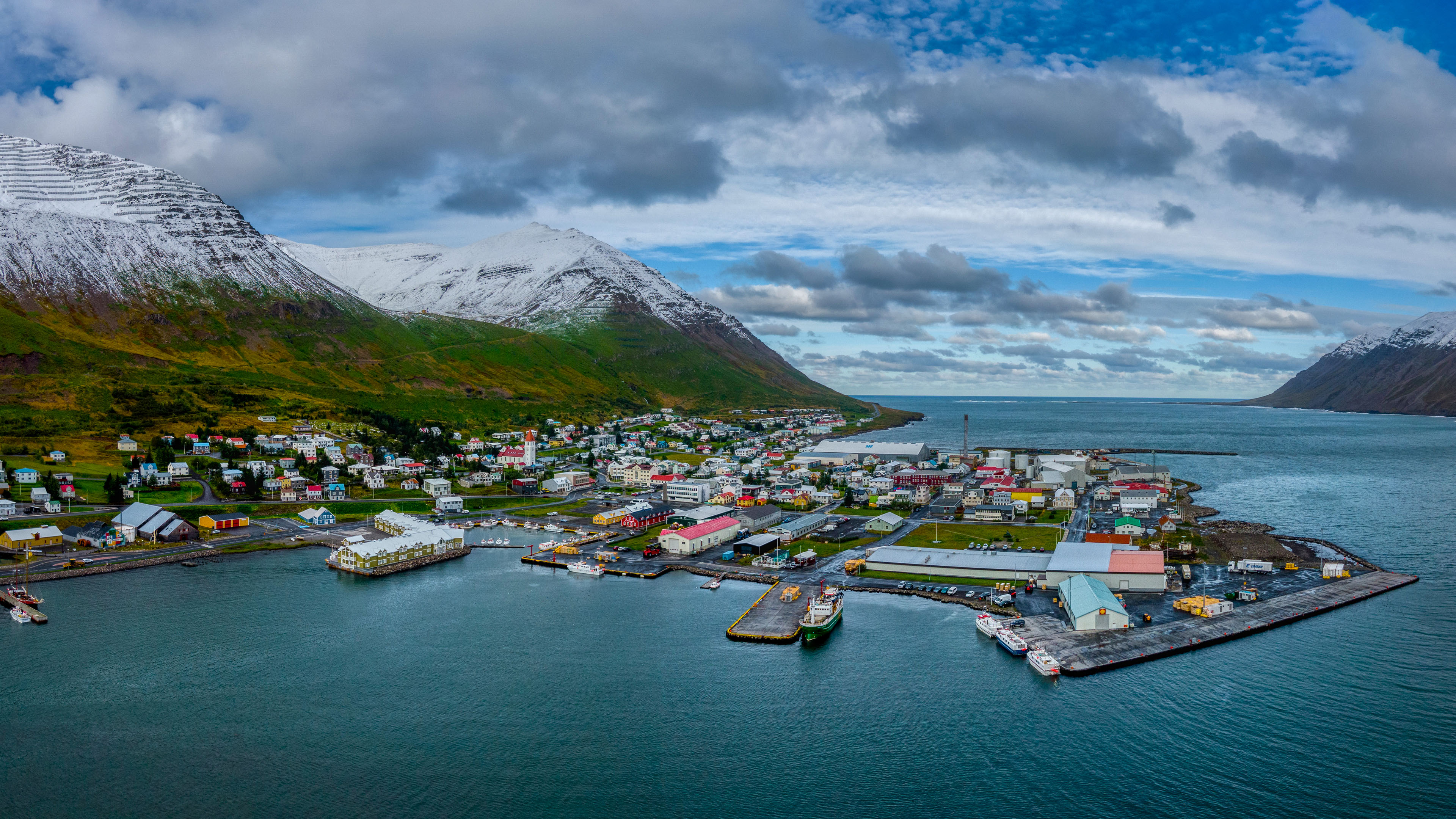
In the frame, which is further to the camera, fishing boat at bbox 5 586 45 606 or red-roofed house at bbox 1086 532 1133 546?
red-roofed house at bbox 1086 532 1133 546

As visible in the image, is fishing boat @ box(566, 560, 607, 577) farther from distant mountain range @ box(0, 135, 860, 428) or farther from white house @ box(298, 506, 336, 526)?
distant mountain range @ box(0, 135, 860, 428)

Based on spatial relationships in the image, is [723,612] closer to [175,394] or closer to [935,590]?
[935,590]

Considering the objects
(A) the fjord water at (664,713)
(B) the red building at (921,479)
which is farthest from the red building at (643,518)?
(B) the red building at (921,479)

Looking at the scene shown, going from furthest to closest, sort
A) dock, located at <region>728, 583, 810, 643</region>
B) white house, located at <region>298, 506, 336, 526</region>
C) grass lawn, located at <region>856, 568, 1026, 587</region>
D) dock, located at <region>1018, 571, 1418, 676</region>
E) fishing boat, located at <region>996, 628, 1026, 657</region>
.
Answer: white house, located at <region>298, 506, 336, 526</region>
grass lawn, located at <region>856, 568, 1026, 587</region>
dock, located at <region>728, 583, 810, 643</region>
fishing boat, located at <region>996, 628, 1026, 657</region>
dock, located at <region>1018, 571, 1418, 676</region>

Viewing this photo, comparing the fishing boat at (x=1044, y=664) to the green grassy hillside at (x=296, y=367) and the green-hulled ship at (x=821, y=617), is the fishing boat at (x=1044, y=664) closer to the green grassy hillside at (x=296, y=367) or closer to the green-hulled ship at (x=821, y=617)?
the green-hulled ship at (x=821, y=617)

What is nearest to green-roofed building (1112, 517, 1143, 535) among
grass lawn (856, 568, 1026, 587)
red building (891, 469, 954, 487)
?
grass lawn (856, 568, 1026, 587)

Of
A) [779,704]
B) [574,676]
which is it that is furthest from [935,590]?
[574,676]

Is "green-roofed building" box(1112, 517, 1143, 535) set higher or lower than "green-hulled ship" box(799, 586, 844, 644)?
higher
